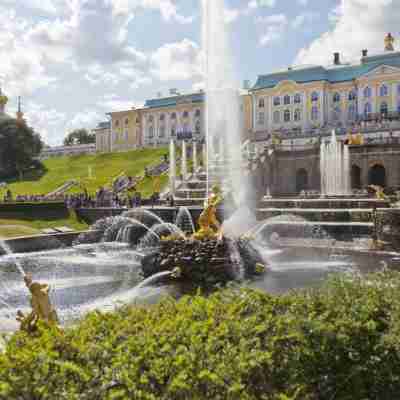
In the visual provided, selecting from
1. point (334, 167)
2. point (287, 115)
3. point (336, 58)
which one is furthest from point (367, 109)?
point (334, 167)

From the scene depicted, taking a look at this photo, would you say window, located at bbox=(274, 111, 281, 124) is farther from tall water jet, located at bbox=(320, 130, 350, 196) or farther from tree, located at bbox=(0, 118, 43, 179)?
tree, located at bbox=(0, 118, 43, 179)

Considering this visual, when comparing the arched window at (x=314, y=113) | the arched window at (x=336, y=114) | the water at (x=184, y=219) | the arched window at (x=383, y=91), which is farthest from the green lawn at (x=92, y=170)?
the arched window at (x=383, y=91)

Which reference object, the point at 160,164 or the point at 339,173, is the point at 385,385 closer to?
the point at 339,173

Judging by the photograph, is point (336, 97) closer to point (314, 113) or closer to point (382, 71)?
point (314, 113)

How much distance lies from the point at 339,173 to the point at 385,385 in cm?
3948

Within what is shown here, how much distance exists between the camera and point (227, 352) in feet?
15.7

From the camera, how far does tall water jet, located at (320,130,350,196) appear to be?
42.7 metres

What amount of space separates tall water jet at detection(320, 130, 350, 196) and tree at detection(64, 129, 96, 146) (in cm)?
8449

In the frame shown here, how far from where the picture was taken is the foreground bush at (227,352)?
14.3 feet

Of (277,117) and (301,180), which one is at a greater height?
(277,117)

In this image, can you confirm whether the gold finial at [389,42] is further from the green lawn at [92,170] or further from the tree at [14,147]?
the tree at [14,147]

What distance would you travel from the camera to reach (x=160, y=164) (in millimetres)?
56406

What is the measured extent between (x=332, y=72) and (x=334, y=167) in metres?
32.3

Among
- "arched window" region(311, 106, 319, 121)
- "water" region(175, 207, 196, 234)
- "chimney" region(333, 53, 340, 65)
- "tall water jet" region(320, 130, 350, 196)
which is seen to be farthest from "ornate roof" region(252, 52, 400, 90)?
"water" region(175, 207, 196, 234)
